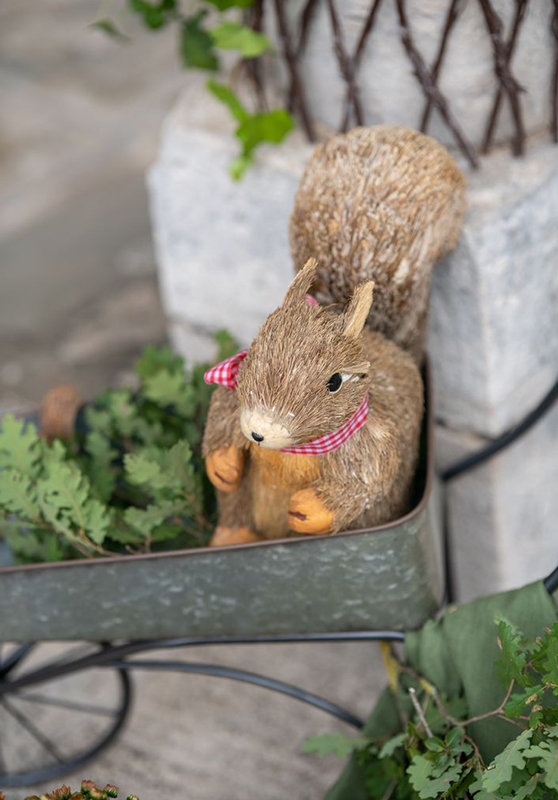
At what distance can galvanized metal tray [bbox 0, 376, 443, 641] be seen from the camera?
801 mm

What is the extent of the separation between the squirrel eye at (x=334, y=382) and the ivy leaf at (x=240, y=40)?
0.47 metres

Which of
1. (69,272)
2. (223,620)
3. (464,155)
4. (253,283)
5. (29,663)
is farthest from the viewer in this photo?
(69,272)

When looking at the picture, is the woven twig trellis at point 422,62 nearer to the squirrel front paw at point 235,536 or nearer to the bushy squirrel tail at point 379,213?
the bushy squirrel tail at point 379,213

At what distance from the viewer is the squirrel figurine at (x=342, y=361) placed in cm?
69

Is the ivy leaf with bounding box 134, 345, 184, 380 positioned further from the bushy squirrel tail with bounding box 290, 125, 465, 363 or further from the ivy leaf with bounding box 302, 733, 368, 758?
the ivy leaf with bounding box 302, 733, 368, 758

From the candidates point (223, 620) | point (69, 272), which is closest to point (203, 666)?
point (223, 620)

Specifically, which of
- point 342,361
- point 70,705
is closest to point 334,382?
point 342,361

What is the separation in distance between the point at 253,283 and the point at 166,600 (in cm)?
44

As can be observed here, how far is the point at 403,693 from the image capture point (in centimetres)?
89

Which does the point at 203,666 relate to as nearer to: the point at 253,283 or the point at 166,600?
the point at 166,600

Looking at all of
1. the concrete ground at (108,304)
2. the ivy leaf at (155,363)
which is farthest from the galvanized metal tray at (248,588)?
the concrete ground at (108,304)

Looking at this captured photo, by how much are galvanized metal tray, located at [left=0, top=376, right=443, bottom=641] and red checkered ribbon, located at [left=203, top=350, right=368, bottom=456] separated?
0.26ft

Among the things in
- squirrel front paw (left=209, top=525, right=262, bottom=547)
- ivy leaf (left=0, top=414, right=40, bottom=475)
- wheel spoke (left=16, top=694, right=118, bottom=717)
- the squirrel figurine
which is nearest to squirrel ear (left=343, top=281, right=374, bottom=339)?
the squirrel figurine

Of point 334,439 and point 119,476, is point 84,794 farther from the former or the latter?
point 119,476
